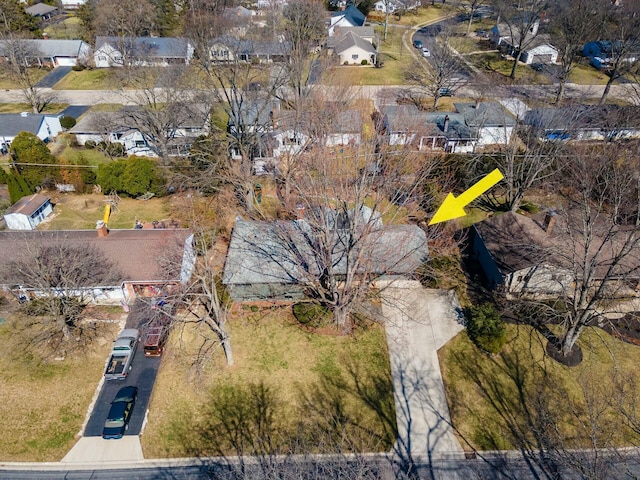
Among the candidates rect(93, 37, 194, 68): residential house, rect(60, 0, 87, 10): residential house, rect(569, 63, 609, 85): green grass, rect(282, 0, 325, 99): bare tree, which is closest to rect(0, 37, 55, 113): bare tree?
rect(93, 37, 194, 68): residential house

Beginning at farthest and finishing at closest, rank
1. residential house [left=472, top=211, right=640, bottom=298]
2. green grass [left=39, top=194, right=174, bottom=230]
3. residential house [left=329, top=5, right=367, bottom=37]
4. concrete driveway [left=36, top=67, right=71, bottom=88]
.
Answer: residential house [left=329, top=5, right=367, bottom=37] → concrete driveway [left=36, top=67, right=71, bottom=88] → green grass [left=39, top=194, right=174, bottom=230] → residential house [left=472, top=211, right=640, bottom=298]

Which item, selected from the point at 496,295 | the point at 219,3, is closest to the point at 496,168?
the point at 496,295

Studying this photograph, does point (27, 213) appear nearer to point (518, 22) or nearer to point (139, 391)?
point (139, 391)

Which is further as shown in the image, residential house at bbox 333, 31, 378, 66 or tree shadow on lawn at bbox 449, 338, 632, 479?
residential house at bbox 333, 31, 378, 66

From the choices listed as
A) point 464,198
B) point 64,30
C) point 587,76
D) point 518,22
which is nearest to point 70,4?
point 64,30

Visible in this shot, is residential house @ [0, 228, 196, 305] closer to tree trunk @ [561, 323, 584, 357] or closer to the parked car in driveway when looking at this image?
the parked car in driveway

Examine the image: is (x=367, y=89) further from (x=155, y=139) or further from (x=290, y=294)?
(x=290, y=294)

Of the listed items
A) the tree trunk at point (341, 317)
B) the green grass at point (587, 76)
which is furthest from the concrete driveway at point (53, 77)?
the green grass at point (587, 76)
